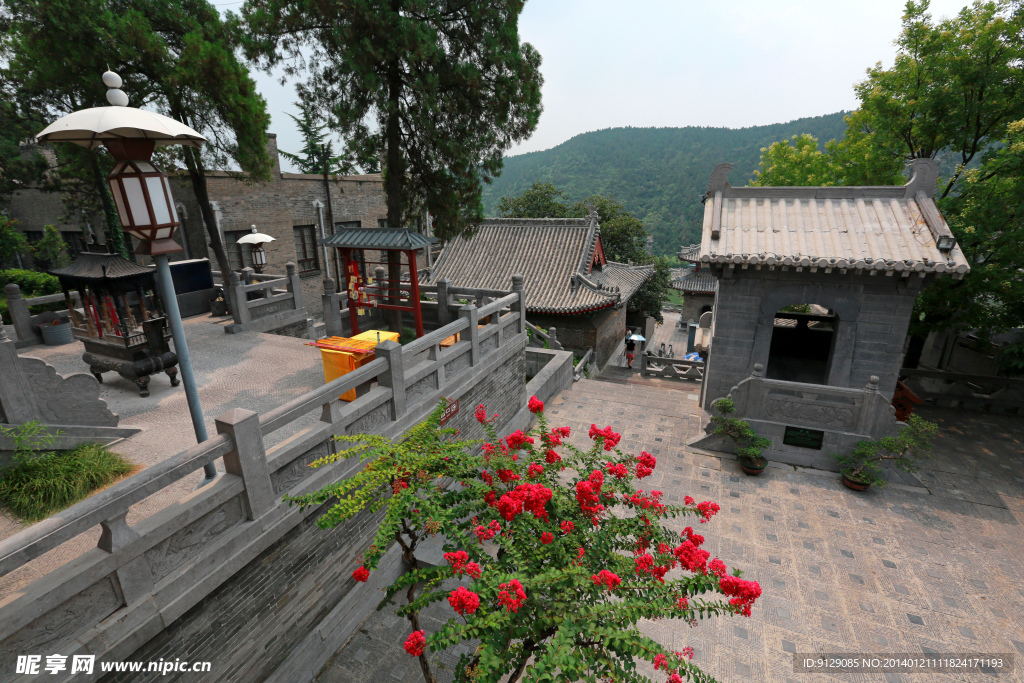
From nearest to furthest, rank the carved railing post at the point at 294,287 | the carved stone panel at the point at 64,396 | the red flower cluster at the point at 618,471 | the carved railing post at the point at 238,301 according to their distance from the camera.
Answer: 1. the red flower cluster at the point at 618,471
2. the carved stone panel at the point at 64,396
3. the carved railing post at the point at 238,301
4. the carved railing post at the point at 294,287

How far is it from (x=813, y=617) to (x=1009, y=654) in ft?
6.84

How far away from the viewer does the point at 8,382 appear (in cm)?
452

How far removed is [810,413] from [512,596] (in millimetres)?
8359

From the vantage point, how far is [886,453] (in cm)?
869

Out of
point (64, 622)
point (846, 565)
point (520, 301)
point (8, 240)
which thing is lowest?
point (846, 565)

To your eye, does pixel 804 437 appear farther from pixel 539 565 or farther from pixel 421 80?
pixel 421 80

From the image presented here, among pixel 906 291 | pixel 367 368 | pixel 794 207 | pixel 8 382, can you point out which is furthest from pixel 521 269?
pixel 8 382

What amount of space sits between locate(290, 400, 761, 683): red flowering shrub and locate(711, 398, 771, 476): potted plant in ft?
17.8

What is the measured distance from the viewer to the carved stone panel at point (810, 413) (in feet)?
29.3

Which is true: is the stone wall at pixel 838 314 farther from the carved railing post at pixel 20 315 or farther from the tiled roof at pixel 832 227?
the carved railing post at pixel 20 315

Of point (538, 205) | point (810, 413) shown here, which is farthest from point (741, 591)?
point (538, 205)

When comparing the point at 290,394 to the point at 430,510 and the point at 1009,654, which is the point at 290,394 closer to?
the point at 430,510

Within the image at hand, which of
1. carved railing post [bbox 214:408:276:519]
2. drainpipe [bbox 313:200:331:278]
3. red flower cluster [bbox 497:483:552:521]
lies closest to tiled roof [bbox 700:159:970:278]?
red flower cluster [bbox 497:483:552:521]

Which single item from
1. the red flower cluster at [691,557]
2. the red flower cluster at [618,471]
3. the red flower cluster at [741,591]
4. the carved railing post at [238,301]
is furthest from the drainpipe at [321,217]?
the red flower cluster at [741,591]
